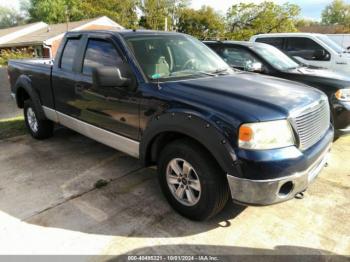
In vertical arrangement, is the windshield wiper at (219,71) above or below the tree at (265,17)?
below

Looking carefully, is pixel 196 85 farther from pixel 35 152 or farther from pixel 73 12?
pixel 73 12

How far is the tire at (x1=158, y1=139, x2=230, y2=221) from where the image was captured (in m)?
2.80

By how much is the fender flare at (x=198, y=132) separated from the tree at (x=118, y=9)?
43.1 metres

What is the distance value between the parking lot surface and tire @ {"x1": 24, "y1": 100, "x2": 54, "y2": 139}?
3.78 ft

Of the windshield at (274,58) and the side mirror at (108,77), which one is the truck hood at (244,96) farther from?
the windshield at (274,58)

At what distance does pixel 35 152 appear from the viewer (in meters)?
5.03

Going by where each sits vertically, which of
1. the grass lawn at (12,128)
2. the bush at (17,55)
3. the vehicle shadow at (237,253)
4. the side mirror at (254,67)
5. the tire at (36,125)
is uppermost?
the side mirror at (254,67)

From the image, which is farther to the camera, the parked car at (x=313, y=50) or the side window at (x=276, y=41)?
the side window at (x=276, y=41)

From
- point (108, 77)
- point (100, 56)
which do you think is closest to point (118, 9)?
point (100, 56)

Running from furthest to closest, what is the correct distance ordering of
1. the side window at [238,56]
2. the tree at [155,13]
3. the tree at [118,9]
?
1. the tree at [118,9]
2. the tree at [155,13]
3. the side window at [238,56]

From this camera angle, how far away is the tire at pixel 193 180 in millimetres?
2799

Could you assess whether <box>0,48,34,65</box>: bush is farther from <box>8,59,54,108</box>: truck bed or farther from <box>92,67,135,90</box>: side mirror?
<box>92,67,135,90</box>: side mirror

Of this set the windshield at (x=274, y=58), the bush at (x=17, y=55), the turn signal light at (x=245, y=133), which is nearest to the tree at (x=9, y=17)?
the bush at (x=17, y=55)

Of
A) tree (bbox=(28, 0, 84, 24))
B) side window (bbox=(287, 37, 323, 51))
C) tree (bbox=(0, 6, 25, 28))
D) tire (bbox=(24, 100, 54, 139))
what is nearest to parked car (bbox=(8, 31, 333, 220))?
tire (bbox=(24, 100, 54, 139))
